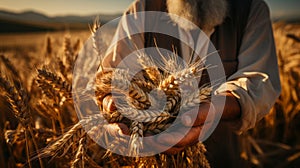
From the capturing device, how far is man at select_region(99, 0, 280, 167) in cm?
150

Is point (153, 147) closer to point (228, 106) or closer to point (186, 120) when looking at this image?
point (186, 120)

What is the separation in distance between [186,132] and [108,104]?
0.37 m

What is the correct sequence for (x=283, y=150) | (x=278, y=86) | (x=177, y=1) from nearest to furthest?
(x=278, y=86) < (x=177, y=1) < (x=283, y=150)

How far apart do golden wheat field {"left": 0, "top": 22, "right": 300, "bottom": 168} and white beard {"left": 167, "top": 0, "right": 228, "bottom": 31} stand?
80 centimetres

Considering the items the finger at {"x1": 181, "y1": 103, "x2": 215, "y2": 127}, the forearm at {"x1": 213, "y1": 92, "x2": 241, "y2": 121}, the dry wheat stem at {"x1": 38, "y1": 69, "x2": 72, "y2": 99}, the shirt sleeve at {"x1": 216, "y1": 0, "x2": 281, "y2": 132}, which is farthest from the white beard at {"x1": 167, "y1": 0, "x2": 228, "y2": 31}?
the dry wheat stem at {"x1": 38, "y1": 69, "x2": 72, "y2": 99}

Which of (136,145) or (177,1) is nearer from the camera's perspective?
(136,145)

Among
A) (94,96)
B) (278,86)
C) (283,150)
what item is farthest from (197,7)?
(283,150)

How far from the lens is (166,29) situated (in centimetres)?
183

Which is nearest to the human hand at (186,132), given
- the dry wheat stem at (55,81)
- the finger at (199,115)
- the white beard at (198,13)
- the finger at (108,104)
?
the finger at (199,115)

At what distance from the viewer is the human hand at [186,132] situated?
1.12m

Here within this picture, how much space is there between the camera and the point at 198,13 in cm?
180

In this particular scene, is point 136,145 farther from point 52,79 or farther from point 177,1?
point 177,1

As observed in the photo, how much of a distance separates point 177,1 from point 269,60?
2.24 ft

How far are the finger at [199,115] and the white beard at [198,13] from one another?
71cm
